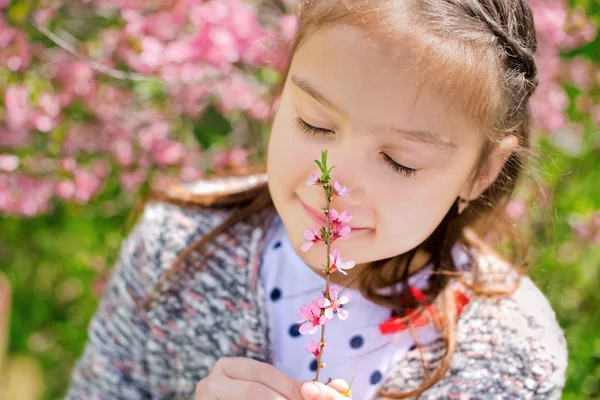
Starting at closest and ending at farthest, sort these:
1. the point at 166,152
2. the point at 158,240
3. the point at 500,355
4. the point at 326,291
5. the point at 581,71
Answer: the point at 326,291 < the point at 500,355 < the point at 158,240 < the point at 166,152 < the point at 581,71

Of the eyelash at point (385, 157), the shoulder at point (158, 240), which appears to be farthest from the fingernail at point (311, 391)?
the shoulder at point (158, 240)

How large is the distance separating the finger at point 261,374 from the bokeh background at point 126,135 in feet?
2.97

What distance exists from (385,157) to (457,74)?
0.48 ft

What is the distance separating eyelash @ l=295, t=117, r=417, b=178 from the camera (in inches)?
35.2

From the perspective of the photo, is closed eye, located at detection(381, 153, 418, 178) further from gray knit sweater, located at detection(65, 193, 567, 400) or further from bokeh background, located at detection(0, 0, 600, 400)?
bokeh background, located at detection(0, 0, 600, 400)

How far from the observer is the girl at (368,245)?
0.86m

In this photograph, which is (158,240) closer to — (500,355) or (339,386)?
(339,386)

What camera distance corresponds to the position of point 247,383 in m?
0.95

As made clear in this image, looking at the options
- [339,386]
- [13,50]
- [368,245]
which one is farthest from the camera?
[13,50]

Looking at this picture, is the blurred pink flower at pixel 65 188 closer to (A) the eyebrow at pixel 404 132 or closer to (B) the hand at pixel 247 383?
(B) the hand at pixel 247 383

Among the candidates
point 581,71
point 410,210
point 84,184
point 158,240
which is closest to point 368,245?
point 410,210

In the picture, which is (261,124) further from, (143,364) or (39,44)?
(143,364)

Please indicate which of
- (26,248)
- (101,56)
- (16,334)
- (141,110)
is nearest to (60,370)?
(16,334)

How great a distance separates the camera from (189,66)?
1896 millimetres
